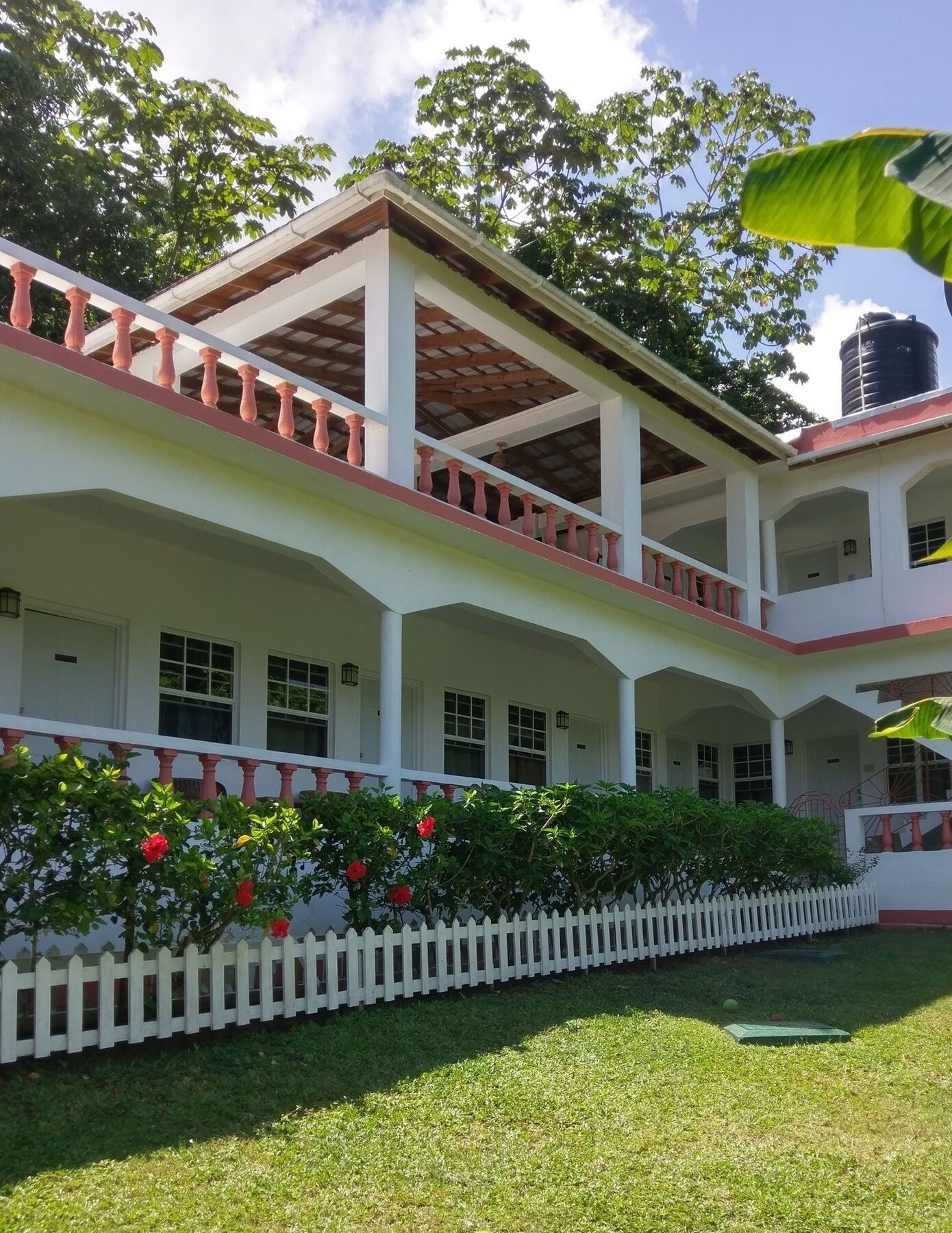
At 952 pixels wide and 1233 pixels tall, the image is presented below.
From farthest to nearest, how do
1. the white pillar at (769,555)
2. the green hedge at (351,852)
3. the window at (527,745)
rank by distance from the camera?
the white pillar at (769,555), the window at (527,745), the green hedge at (351,852)

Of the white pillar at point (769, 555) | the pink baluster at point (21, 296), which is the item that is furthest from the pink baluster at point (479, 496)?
the white pillar at point (769, 555)

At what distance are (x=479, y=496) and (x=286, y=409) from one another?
8.59 ft

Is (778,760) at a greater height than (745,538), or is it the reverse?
(745,538)

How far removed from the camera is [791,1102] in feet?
20.3

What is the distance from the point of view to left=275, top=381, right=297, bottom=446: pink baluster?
10.0 metres

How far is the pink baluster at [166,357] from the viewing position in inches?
357

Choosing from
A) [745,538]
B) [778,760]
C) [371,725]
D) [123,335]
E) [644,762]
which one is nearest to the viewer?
[123,335]

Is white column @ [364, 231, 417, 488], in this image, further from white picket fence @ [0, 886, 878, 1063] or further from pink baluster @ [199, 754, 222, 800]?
white picket fence @ [0, 886, 878, 1063]

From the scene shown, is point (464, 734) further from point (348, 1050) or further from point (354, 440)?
point (348, 1050)

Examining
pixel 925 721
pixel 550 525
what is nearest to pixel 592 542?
pixel 550 525

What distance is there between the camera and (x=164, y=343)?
9203 millimetres

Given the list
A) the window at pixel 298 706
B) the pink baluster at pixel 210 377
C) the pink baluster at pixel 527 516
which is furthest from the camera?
the window at pixel 298 706

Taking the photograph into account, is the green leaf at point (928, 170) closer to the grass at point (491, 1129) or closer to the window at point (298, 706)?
the grass at point (491, 1129)

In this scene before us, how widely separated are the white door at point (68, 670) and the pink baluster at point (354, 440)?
2.83m
